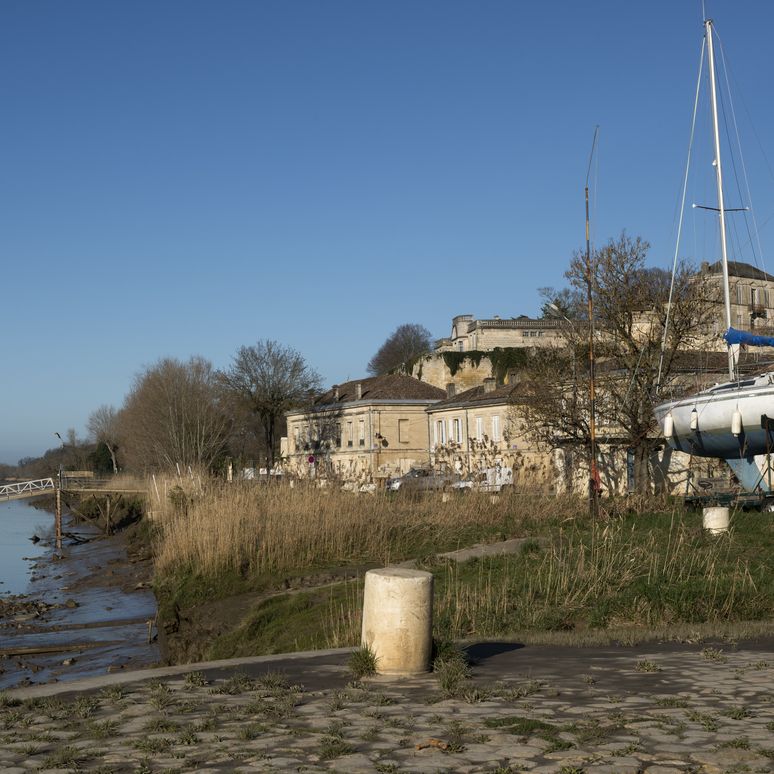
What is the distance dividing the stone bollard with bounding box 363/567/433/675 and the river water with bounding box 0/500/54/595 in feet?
87.9

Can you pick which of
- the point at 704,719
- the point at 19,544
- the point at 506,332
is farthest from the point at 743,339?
the point at 506,332

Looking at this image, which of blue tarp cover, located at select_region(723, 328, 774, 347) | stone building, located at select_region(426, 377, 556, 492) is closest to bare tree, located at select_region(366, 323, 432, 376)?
stone building, located at select_region(426, 377, 556, 492)

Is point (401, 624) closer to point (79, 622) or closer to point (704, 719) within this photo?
point (704, 719)

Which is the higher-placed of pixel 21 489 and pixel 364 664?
pixel 21 489

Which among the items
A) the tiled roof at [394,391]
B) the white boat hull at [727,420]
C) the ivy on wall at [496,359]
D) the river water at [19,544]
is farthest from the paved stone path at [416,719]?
the ivy on wall at [496,359]

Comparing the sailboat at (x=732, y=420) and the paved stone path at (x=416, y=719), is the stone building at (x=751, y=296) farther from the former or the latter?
the paved stone path at (x=416, y=719)

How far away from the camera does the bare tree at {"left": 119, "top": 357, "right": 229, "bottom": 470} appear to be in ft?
201

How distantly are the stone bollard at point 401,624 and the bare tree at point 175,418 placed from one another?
4974cm

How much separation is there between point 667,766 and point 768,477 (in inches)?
832

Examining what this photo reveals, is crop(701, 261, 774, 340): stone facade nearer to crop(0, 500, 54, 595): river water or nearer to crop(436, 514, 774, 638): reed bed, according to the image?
crop(0, 500, 54, 595): river water

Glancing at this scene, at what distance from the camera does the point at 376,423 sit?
63344 mm

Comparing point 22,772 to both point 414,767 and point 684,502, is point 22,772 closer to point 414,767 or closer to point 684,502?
point 414,767

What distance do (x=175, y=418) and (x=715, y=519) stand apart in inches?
1940

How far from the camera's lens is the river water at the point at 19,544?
116 feet
